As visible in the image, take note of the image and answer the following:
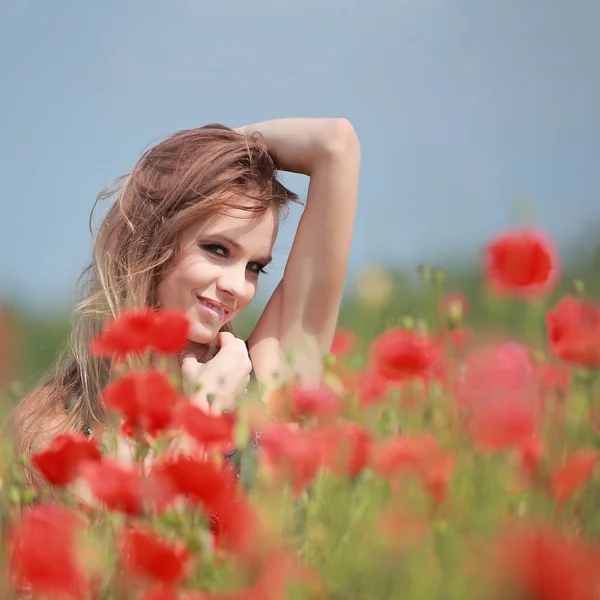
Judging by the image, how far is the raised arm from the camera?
7.02 feet

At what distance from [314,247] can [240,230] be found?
0.24 metres

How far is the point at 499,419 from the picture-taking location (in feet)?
2.75

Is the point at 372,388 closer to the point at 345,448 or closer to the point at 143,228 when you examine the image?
the point at 345,448

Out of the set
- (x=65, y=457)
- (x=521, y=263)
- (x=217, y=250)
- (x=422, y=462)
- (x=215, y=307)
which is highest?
(x=521, y=263)

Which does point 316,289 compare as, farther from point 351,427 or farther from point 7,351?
point 351,427

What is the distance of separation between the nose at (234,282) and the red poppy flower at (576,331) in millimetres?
957

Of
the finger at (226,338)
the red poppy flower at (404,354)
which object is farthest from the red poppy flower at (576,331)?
the finger at (226,338)

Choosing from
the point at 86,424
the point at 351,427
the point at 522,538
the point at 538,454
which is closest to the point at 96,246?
the point at 86,424

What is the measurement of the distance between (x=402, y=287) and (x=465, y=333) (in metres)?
0.12

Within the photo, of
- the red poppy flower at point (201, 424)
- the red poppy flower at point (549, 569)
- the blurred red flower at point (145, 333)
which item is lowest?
the red poppy flower at point (201, 424)

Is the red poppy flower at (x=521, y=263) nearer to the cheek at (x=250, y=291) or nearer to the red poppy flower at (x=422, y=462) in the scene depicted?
the red poppy flower at (x=422, y=462)

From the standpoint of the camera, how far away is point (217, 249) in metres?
2.00

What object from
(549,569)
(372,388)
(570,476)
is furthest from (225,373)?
(549,569)

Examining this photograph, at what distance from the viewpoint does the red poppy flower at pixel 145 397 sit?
0.94 m
